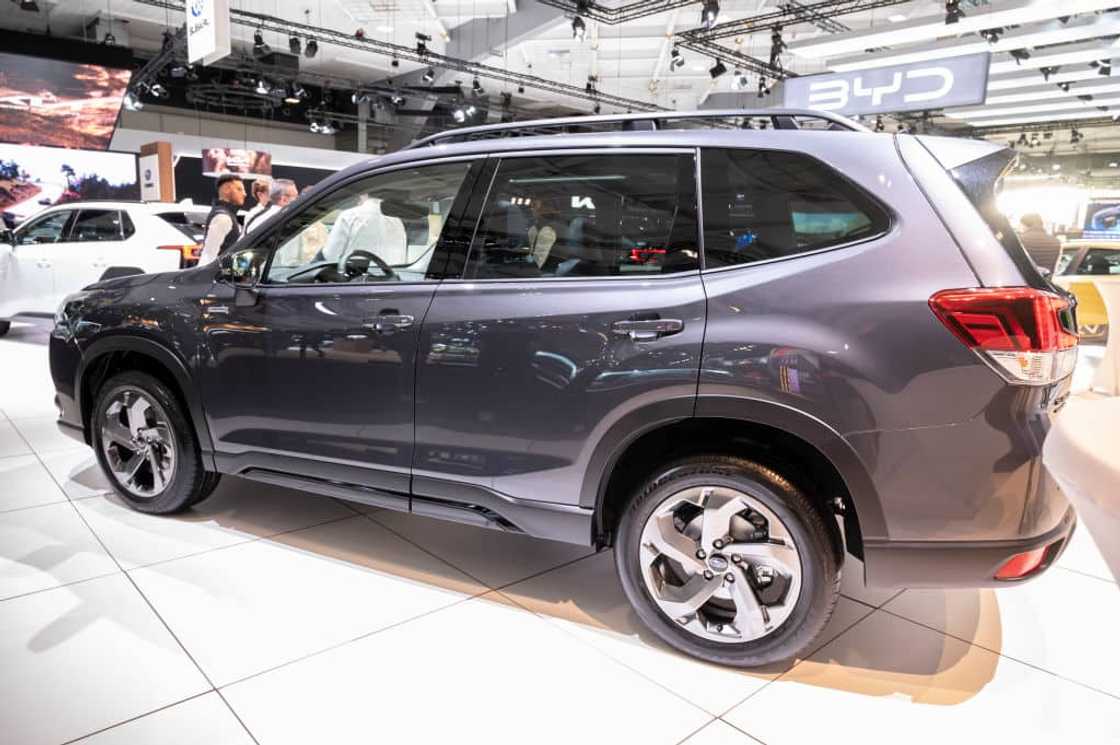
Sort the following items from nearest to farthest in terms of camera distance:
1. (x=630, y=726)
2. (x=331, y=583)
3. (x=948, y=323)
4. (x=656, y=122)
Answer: (x=948, y=323)
(x=630, y=726)
(x=656, y=122)
(x=331, y=583)

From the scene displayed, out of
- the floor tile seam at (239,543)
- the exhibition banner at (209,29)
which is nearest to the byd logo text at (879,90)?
the exhibition banner at (209,29)

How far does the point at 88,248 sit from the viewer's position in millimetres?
7551

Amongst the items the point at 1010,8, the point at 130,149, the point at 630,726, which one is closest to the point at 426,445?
the point at 630,726

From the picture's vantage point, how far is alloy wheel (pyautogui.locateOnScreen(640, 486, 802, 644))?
2025 mm

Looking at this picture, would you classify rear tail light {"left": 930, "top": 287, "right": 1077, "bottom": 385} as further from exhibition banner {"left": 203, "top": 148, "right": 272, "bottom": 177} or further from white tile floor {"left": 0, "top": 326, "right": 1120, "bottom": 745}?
exhibition banner {"left": 203, "top": 148, "right": 272, "bottom": 177}

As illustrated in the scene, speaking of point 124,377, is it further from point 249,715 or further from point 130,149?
point 130,149

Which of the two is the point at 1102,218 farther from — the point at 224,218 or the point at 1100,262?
the point at 224,218

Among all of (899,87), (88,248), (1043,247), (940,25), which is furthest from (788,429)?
(940,25)

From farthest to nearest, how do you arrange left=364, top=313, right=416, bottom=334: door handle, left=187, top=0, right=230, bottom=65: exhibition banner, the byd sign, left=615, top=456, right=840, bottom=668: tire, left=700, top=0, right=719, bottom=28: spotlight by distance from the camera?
left=700, top=0, right=719, bottom=28: spotlight < the byd sign < left=187, top=0, right=230, bottom=65: exhibition banner < left=364, top=313, right=416, bottom=334: door handle < left=615, top=456, right=840, bottom=668: tire

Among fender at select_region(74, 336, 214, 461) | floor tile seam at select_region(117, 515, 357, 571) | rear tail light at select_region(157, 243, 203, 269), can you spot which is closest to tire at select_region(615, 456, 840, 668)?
floor tile seam at select_region(117, 515, 357, 571)

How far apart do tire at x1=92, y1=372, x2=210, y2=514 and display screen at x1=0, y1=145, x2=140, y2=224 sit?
44.8ft

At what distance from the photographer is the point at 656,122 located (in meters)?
2.34

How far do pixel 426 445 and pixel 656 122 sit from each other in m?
1.32

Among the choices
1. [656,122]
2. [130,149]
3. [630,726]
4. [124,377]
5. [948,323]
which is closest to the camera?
[948,323]
